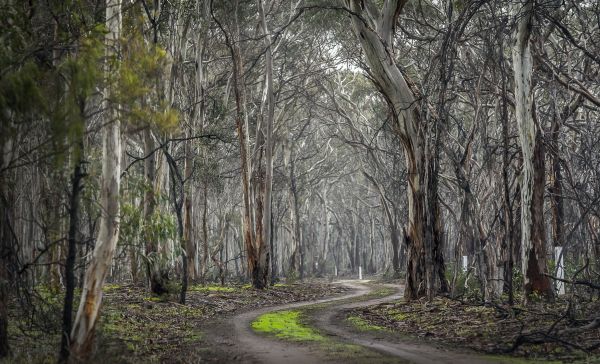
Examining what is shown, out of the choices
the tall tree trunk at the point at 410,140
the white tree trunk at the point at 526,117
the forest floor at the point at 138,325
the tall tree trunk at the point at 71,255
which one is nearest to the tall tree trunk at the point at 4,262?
the forest floor at the point at 138,325

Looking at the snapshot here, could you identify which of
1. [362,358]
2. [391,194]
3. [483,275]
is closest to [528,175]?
[483,275]

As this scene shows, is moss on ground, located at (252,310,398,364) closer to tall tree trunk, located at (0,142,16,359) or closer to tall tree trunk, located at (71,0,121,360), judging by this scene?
tall tree trunk, located at (71,0,121,360)

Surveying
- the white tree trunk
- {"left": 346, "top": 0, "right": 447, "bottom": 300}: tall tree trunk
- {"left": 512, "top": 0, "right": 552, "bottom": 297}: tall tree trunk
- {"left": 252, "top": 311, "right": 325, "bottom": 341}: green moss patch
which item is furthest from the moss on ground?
the white tree trunk

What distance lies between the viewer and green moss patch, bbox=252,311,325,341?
35.8 feet

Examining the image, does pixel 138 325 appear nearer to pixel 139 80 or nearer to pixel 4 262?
pixel 4 262

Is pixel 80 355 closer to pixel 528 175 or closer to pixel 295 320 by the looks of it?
pixel 295 320

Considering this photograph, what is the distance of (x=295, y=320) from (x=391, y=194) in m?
22.7

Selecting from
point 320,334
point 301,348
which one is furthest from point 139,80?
point 320,334

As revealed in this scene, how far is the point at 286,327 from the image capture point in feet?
40.8

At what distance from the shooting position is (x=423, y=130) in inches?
612

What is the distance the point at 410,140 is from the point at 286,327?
5.86 meters

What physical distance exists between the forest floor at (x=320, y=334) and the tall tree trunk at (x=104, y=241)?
43 centimetres

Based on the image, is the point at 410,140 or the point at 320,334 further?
the point at 410,140

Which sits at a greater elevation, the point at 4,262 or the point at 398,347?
the point at 4,262
